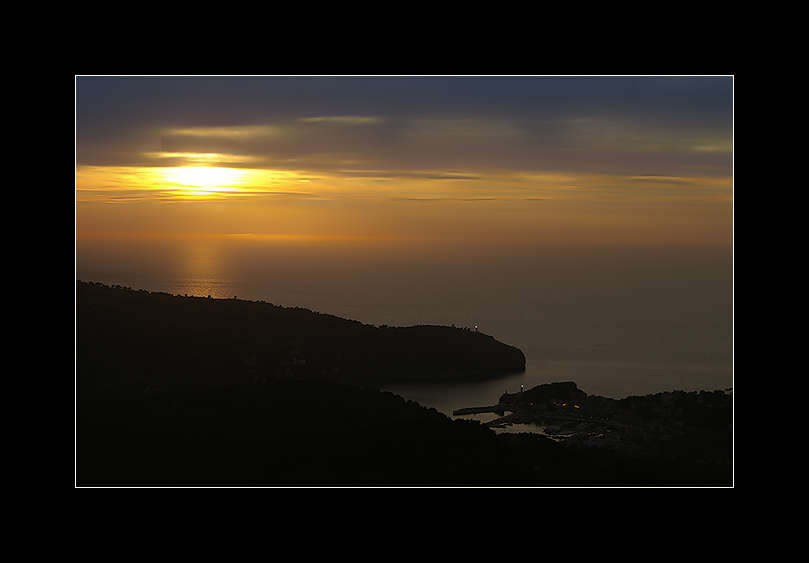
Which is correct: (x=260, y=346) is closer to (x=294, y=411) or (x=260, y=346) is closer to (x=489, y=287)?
(x=294, y=411)

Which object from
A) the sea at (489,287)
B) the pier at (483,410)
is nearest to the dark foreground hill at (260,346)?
the sea at (489,287)

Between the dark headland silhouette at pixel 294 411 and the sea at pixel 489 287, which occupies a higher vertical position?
the sea at pixel 489 287

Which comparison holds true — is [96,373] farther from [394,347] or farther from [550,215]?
[550,215]

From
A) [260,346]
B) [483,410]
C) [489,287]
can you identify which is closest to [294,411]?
[260,346]

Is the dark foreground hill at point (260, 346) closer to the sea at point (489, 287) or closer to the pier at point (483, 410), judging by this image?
the sea at point (489, 287)

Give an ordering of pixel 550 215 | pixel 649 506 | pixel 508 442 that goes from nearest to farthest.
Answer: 1. pixel 649 506
2. pixel 508 442
3. pixel 550 215
